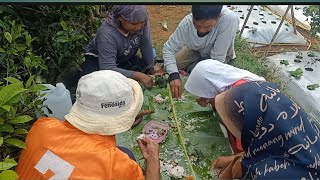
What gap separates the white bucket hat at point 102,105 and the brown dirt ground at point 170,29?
6.59 feet

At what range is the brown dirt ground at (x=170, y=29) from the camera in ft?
13.1

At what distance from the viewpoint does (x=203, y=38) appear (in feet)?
9.66

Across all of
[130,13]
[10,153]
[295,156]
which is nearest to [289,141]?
[295,156]

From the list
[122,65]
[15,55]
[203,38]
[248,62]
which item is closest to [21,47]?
[15,55]

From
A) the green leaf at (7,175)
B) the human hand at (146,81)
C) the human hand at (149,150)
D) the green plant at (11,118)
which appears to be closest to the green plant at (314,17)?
the human hand at (146,81)

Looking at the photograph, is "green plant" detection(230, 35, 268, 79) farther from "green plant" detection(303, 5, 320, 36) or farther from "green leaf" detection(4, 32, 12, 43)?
"green leaf" detection(4, 32, 12, 43)

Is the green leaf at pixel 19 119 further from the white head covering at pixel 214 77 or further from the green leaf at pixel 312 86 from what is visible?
the green leaf at pixel 312 86

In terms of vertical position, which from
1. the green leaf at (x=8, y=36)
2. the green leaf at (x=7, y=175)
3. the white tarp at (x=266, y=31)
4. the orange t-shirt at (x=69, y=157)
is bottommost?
the white tarp at (x=266, y=31)

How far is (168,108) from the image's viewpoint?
2754mm

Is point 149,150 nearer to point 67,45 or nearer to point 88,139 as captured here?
point 88,139

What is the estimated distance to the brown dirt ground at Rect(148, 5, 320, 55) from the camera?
13.1ft

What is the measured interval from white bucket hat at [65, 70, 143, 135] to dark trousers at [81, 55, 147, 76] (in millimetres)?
1230

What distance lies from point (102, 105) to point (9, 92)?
0.40 metres

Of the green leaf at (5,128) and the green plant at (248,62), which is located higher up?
the green leaf at (5,128)
